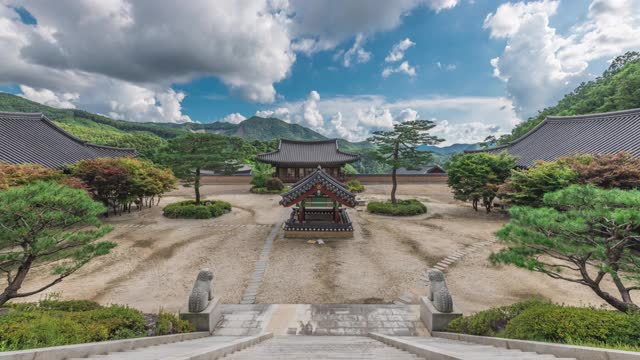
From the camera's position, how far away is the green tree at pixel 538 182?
14.9m

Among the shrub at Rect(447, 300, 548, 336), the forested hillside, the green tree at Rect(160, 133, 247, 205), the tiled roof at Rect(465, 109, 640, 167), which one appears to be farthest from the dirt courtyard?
the forested hillside

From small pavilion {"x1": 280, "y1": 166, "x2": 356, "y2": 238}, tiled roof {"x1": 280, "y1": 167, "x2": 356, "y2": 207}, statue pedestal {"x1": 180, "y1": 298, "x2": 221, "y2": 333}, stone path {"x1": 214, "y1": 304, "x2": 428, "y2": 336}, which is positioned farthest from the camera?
small pavilion {"x1": 280, "y1": 166, "x2": 356, "y2": 238}

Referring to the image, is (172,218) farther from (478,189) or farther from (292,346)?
(478,189)

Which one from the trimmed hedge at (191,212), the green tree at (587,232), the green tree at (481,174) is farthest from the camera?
the green tree at (481,174)

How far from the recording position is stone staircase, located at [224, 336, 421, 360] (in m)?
4.09

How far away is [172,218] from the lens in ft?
63.1

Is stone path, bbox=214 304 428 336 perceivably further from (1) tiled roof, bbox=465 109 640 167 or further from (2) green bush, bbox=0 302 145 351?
(1) tiled roof, bbox=465 109 640 167

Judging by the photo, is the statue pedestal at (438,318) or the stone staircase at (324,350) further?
the statue pedestal at (438,318)

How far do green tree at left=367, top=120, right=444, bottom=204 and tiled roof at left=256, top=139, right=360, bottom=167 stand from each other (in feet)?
47.4

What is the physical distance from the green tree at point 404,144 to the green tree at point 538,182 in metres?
6.24

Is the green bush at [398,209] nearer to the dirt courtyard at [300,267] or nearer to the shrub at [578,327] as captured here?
the dirt courtyard at [300,267]

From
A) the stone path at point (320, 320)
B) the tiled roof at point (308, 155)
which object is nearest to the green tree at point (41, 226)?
the stone path at point (320, 320)

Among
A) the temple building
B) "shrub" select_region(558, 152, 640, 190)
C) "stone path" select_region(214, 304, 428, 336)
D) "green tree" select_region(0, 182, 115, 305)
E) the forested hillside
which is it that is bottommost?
"stone path" select_region(214, 304, 428, 336)

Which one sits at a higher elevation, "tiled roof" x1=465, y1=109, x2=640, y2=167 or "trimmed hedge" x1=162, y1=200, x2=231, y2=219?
"tiled roof" x1=465, y1=109, x2=640, y2=167
